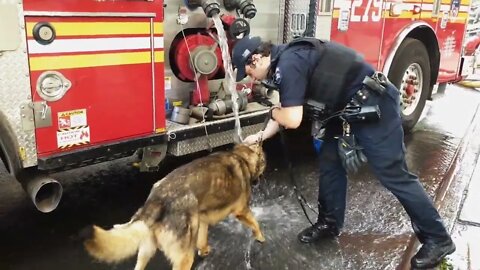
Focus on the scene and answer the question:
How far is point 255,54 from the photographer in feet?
9.02

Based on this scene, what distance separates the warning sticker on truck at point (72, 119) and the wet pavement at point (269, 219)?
0.88 meters

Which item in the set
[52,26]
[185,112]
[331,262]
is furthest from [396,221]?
[52,26]

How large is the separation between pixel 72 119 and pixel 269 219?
1.66 meters

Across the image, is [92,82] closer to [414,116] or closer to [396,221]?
[396,221]

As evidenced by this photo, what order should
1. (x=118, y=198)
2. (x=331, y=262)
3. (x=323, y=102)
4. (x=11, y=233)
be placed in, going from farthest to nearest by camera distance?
(x=118, y=198) → (x=11, y=233) → (x=331, y=262) → (x=323, y=102)

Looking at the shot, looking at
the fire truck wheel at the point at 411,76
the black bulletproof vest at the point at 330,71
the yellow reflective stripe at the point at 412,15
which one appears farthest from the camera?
the fire truck wheel at the point at 411,76

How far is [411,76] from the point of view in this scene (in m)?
6.00

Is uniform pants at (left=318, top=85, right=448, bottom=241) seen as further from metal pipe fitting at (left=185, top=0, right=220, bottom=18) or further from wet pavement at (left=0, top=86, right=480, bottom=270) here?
metal pipe fitting at (left=185, top=0, right=220, bottom=18)

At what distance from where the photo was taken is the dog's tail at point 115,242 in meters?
2.24

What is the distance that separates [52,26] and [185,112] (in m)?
1.22

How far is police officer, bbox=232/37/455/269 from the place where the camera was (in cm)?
274

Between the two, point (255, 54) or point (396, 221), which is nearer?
point (255, 54)

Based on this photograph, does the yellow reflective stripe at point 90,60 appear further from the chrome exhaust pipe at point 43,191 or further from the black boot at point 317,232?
the black boot at point 317,232

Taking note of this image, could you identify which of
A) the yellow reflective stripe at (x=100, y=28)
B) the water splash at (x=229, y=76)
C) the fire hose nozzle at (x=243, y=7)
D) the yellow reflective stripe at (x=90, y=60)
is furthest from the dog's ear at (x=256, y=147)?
the fire hose nozzle at (x=243, y=7)
